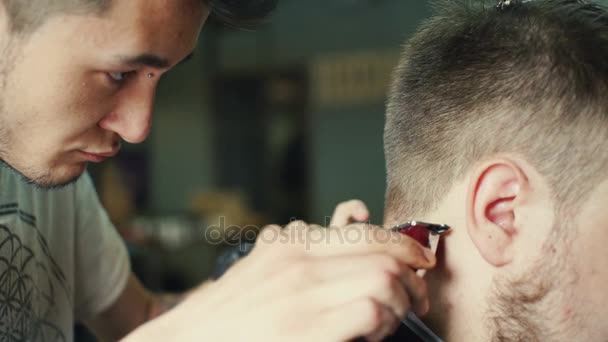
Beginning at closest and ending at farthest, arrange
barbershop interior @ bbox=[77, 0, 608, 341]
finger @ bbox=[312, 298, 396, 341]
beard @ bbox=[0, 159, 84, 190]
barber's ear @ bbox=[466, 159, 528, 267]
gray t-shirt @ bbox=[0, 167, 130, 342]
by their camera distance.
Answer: finger @ bbox=[312, 298, 396, 341] → barber's ear @ bbox=[466, 159, 528, 267] → beard @ bbox=[0, 159, 84, 190] → gray t-shirt @ bbox=[0, 167, 130, 342] → barbershop interior @ bbox=[77, 0, 608, 341]

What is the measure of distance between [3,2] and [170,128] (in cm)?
645

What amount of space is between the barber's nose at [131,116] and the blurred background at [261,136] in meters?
3.68

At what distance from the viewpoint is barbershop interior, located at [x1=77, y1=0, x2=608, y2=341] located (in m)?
5.82

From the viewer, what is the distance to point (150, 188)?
7.45 metres

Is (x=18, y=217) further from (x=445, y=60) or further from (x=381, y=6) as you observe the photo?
(x=381, y=6)

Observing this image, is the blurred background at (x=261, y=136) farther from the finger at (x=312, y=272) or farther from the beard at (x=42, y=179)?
the finger at (x=312, y=272)

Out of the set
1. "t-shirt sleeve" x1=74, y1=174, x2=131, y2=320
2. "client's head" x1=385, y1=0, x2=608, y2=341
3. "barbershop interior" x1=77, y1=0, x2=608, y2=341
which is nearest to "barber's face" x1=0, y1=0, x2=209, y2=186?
"t-shirt sleeve" x1=74, y1=174, x2=131, y2=320

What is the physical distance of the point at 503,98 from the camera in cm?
118

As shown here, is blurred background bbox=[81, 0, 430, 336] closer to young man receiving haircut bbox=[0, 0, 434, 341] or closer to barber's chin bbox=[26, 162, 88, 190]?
young man receiving haircut bbox=[0, 0, 434, 341]

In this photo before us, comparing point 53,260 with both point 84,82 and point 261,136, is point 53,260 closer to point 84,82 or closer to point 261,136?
point 84,82

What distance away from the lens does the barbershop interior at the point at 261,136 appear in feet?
19.1

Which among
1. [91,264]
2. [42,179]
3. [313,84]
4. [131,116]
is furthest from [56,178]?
[313,84]

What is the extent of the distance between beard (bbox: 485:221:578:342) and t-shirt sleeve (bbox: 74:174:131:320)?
101cm

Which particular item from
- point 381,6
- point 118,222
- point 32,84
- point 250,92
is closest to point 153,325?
point 32,84
